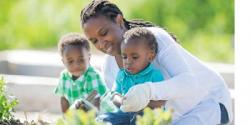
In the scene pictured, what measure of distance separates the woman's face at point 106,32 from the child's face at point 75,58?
37.8 inches

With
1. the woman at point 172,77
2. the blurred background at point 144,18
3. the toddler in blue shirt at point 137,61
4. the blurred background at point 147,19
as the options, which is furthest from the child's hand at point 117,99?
the blurred background at point 147,19

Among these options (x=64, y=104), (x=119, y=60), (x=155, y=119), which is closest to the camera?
(x=155, y=119)

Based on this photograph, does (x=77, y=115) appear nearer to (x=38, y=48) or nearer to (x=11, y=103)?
(x=11, y=103)

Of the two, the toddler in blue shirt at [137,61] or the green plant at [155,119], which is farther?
the toddler in blue shirt at [137,61]

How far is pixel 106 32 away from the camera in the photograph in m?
4.07

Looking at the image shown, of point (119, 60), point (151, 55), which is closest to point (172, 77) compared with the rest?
point (151, 55)

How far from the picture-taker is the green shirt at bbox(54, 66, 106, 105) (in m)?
5.08

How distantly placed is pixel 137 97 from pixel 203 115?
464 millimetres

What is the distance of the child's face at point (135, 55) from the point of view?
392cm

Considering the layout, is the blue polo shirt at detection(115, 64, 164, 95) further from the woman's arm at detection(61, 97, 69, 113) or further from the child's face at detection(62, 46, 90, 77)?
the woman's arm at detection(61, 97, 69, 113)

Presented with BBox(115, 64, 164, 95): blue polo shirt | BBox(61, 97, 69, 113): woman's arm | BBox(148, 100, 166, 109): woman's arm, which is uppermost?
BBox(115, 64, 164, 95): blue polo shirt

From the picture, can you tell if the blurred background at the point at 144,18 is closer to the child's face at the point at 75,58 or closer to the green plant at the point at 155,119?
the child's face at the point at 75,58

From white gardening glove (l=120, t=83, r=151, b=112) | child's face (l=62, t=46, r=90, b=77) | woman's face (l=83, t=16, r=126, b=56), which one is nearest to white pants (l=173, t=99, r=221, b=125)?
white gardening glove (l=120, t=83, r=151, b=112)

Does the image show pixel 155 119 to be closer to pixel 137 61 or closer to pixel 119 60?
pixel 137 61
